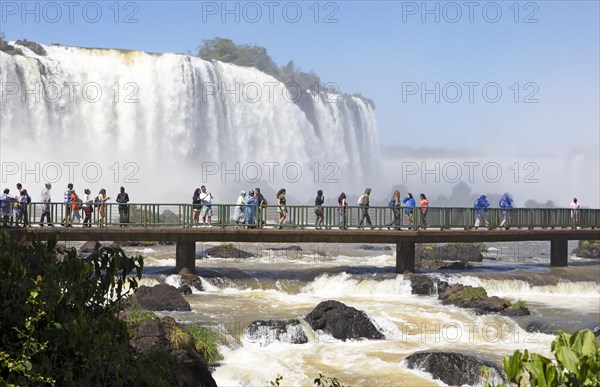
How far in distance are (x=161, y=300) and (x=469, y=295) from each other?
31.4 ft

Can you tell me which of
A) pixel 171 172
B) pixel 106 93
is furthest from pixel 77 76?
pixel 171 172

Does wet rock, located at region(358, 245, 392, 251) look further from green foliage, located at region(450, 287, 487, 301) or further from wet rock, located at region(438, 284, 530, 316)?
green foliage, located at region(450, 287, 487, 301)

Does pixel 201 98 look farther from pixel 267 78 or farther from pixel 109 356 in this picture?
pixel 109 356

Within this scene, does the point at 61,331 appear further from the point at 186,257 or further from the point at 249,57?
the point at 249,57

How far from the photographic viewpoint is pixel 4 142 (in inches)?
2146

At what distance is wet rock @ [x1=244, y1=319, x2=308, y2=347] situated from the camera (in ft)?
67.1

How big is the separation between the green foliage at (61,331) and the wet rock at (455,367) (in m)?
11.7

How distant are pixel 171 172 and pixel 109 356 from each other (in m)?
60.6

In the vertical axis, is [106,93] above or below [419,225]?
above

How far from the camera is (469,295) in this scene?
1027 inches

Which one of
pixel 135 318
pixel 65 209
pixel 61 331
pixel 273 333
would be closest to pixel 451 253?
pixel 65 209

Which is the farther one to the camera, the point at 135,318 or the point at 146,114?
the point at 146,114

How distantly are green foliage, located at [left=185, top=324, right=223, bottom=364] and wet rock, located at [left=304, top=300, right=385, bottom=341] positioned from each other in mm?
2910

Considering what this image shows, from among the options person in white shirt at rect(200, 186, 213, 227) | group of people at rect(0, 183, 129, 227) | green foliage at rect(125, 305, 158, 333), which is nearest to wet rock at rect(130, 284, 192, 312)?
green foliage at rect(125, 305, 158, 333)
